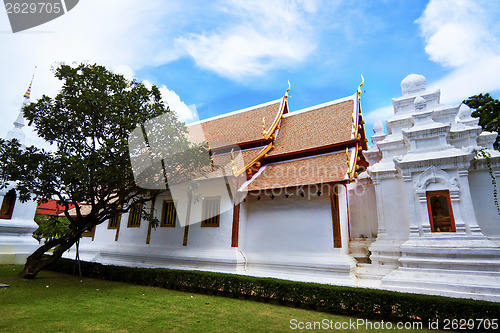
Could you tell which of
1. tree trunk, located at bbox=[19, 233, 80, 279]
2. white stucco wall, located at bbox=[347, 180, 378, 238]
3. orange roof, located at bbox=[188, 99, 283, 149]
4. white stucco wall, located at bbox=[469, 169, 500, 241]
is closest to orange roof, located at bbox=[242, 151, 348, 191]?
white stucco wall, located at bbox=[347, 180, 378, 238]

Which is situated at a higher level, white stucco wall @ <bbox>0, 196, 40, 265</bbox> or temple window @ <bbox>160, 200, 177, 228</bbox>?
temple window @ <bbox>160, 200, 177, 228</bbox>

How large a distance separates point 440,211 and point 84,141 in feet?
35.1

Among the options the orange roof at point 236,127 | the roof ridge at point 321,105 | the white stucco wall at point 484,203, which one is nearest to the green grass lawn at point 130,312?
the white stucco wall at point 484,203

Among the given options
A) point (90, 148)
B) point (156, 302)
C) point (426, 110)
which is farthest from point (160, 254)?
point (426, 110)

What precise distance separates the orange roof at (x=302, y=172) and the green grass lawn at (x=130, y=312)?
3.78 meters

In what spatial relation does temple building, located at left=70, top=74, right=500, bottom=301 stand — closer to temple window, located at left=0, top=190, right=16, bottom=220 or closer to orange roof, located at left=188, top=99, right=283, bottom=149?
orange roof, located at left=188, top=99, right=283, bottom=149

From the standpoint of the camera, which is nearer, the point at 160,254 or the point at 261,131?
the point at 160,254

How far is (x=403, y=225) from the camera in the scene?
834 centimetres

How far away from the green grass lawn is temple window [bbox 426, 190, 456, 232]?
3.76 meters

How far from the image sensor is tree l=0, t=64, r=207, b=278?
7617 millimetres

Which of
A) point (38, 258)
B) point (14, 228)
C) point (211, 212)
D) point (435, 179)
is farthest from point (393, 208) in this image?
point (14, 228)

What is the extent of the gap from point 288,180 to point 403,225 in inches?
145

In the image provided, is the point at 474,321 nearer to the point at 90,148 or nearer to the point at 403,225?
the point at 403,225

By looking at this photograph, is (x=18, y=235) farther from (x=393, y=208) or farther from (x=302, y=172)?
(x=393, y=208)
